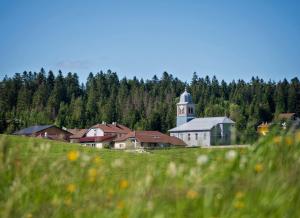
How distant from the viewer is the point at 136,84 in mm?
129875

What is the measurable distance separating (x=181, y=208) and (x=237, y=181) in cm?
51

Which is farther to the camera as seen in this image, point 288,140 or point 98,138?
point 98,138

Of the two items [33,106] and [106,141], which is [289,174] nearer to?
[106,141]

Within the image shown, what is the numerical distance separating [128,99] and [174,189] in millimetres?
108584

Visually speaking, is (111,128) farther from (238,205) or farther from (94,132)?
(238,205)

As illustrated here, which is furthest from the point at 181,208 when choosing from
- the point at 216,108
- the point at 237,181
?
the point at 216,108

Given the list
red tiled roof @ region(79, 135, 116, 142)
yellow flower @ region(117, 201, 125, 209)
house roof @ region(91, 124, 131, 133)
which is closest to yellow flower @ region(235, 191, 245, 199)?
yellow flower @ region(117, 201, 125, 209)

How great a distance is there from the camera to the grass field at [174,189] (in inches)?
115

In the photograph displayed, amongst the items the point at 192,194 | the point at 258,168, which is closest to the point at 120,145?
the point at 258,168

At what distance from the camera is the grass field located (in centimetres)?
292

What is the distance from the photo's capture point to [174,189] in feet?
10.5

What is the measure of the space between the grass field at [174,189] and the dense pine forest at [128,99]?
67873 millimetres

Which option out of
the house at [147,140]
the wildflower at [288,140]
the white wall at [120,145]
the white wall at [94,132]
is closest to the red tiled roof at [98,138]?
the white wall at [94,132]

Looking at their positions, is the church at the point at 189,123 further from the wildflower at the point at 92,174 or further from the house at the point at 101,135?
the wildflower at the point at 92,174
